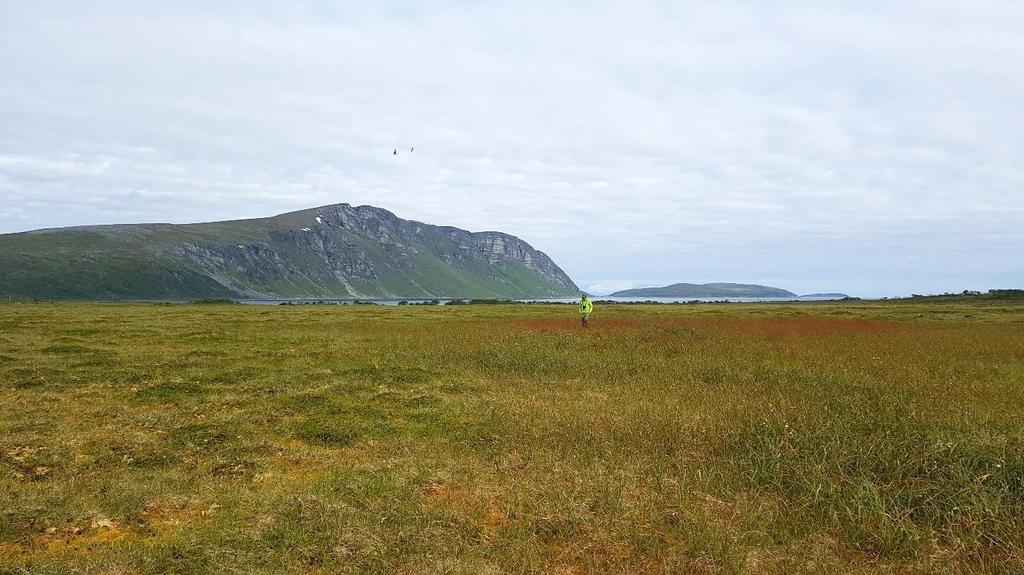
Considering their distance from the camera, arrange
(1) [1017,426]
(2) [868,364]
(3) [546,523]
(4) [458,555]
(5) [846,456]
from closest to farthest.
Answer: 1. (4) [458,555]
2. (3) [546,523]
3. (5) [846,456]
4. (1) [1017,426]
5. (2) [868,364]

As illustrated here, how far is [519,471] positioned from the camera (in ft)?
30.3

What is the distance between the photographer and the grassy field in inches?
250

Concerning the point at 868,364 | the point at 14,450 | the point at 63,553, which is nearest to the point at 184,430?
the point at 14,450

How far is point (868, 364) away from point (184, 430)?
20.9m

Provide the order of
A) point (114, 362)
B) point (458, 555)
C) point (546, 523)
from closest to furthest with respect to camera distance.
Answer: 1. point (458, 555)
2. point (546, 523)
3. point (114, 362)

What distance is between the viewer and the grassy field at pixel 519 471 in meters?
6.34

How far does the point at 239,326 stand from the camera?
4259 cm

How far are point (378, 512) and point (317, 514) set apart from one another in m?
0.81

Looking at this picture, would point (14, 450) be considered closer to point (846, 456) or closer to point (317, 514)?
point (317, 514)

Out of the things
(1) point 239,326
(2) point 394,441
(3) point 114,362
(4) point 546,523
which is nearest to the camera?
(4) point 546,523

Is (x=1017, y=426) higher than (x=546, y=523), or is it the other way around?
(x=1017, y=426)

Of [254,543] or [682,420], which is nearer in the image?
[254,543]

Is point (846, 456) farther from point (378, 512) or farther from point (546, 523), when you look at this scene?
point (378, 512)

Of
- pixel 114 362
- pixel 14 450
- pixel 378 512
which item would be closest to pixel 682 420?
pixel 378 512
